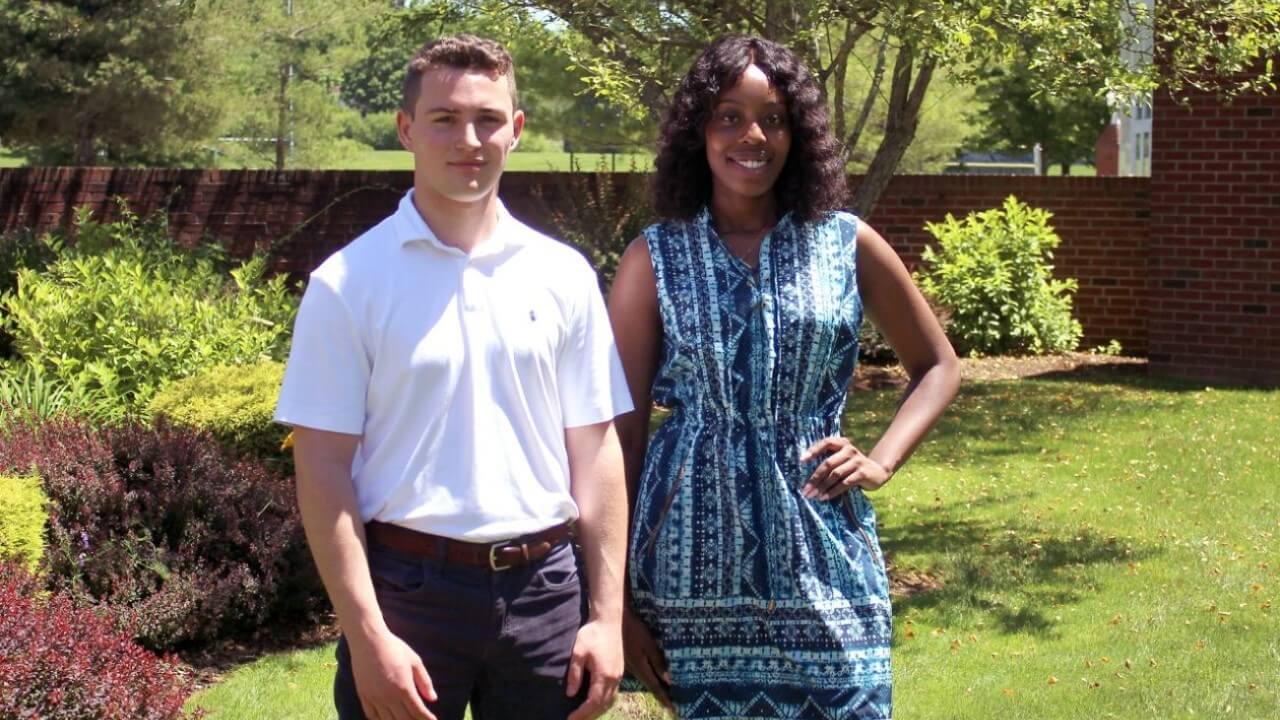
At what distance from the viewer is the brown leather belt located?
8.34 ft

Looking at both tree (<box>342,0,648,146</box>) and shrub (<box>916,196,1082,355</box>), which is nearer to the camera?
tree (<box>342,0,648,146</box>)

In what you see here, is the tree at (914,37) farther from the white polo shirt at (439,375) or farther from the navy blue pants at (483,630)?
the navy blue pants at (483,630)

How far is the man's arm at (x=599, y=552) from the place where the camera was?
8.63 ft

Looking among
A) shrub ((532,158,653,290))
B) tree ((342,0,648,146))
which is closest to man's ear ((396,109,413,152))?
tree ((342,0,648,146))

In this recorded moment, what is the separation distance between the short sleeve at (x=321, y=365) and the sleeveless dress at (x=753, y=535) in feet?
2.19

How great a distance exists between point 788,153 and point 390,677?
49.2 inches

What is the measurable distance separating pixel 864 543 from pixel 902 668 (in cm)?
263

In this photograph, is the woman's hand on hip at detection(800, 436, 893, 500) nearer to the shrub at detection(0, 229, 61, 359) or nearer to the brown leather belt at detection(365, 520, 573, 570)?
the brown leather belt at detection(365, 520, 573, 570)

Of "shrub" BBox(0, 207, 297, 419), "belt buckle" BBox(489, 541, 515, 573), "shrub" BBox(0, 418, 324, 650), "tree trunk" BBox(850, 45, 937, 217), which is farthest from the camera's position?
"shrub" BBox(0, 207, 297, 419)

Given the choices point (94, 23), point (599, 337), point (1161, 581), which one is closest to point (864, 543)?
point (599, 337)

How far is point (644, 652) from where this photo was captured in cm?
288

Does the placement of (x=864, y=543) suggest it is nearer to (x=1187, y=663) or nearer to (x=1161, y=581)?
(x=1187, y=663)

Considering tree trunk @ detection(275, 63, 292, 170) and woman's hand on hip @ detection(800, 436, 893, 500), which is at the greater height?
tree trunk @ detection(275, 63, 292, 170)

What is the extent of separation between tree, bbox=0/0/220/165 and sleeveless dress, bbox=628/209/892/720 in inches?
718
